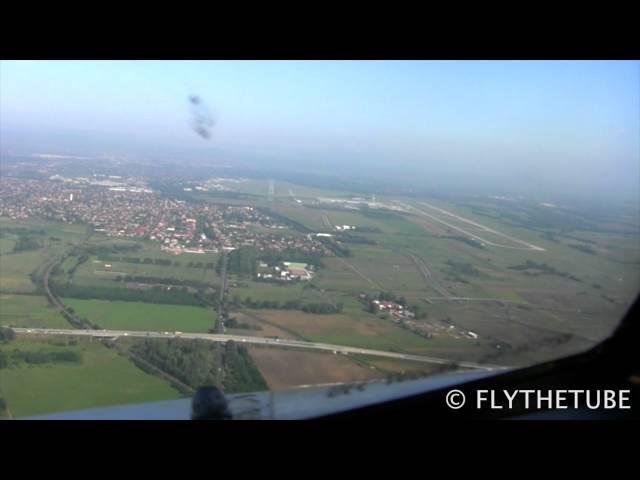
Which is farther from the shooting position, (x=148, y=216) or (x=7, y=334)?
(x=148, y=216)

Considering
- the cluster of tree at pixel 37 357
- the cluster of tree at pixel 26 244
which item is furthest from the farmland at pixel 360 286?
→ the cluster of tree at pixel 37 357

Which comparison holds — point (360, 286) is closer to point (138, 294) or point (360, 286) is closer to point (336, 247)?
point (336, 247)

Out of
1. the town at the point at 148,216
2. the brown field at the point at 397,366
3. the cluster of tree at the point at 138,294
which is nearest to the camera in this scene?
the brown field at the point at 397,366

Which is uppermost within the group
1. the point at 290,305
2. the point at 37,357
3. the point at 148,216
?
the point at 148,216

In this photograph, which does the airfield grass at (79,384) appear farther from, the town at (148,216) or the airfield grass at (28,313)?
the town at (148,216)

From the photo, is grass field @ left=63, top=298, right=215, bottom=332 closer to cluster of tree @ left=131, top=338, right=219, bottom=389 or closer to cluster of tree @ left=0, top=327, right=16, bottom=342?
cluster of tree @ left=131, top=338, right=219, bottom=389

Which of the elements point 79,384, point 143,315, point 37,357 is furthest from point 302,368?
point 143,315
